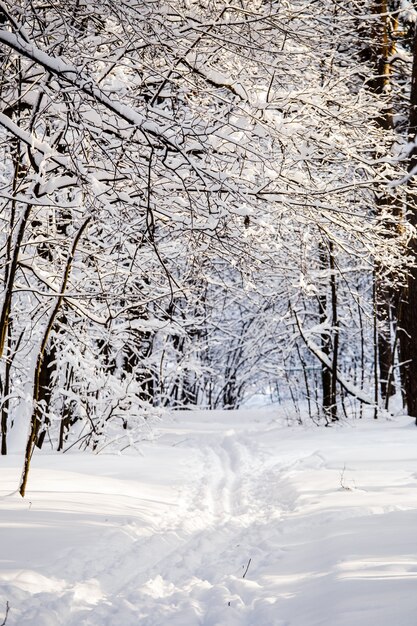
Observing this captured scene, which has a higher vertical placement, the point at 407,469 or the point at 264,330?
the point at 264,330

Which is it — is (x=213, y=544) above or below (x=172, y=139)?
below

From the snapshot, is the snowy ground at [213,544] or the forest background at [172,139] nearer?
the snowy ground at [213,544]

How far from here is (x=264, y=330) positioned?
56.2 feet

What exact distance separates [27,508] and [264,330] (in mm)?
13023

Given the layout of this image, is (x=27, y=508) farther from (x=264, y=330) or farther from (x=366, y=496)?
(x=264, y=330)

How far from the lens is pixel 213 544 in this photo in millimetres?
4191

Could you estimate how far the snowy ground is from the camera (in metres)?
2.85

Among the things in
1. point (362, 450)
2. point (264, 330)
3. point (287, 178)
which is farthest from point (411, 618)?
point (264, 330)

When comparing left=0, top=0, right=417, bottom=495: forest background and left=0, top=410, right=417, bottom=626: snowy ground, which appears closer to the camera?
left=0, top=410, right=417, bottom=626: snowy ground

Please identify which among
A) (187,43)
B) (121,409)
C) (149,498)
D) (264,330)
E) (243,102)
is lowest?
(149,498)

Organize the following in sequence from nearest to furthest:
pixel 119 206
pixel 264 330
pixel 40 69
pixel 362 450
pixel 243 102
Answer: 1. pixel 40 69
2. pixel 243 102
3. pixel 119 206
4. pixel 362 450
5. pixel 264 330

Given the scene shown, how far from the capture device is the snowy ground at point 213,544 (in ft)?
9.35

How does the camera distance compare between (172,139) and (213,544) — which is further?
(213,544)

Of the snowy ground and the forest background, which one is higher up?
the forest background
